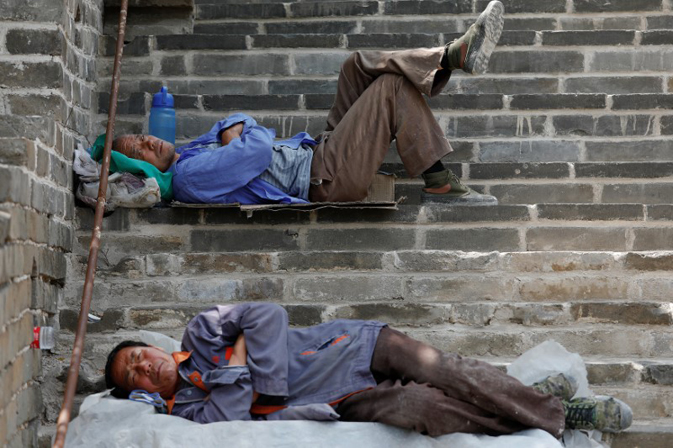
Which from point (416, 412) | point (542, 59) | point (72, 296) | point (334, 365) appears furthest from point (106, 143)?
point (542, 59)

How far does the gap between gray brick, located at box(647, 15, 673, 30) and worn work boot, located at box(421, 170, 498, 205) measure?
1.81 meters

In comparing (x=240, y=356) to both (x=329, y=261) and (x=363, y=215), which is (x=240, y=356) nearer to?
(x=329, y=261)

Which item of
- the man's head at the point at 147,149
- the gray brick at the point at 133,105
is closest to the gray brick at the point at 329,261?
the man's head at the point at 147,149

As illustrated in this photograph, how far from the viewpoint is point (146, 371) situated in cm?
359

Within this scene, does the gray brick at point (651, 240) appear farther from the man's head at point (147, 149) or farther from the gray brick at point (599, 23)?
the man's head at point (147, 149)

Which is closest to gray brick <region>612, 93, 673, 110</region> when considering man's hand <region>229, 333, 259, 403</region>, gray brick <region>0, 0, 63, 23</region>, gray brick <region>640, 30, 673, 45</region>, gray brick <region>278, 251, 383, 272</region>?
gray brick <region>640, 30, 673, 45</region>

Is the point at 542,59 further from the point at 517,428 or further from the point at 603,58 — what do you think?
the point at 517,428

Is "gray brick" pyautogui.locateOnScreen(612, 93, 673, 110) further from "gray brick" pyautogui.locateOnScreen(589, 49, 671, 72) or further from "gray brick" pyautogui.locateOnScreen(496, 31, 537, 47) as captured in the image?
"gray brick" pyautogui.locateOnScreen(496, 31, 537, 47)

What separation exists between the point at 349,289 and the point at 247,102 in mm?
1480

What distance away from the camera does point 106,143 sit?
4434mm

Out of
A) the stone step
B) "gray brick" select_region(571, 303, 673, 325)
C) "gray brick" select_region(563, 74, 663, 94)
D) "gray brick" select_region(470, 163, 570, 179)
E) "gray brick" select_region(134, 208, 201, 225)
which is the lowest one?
the stone step

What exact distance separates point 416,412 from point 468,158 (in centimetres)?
215

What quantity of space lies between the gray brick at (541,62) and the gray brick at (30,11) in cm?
245

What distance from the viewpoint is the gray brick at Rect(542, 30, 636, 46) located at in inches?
220
